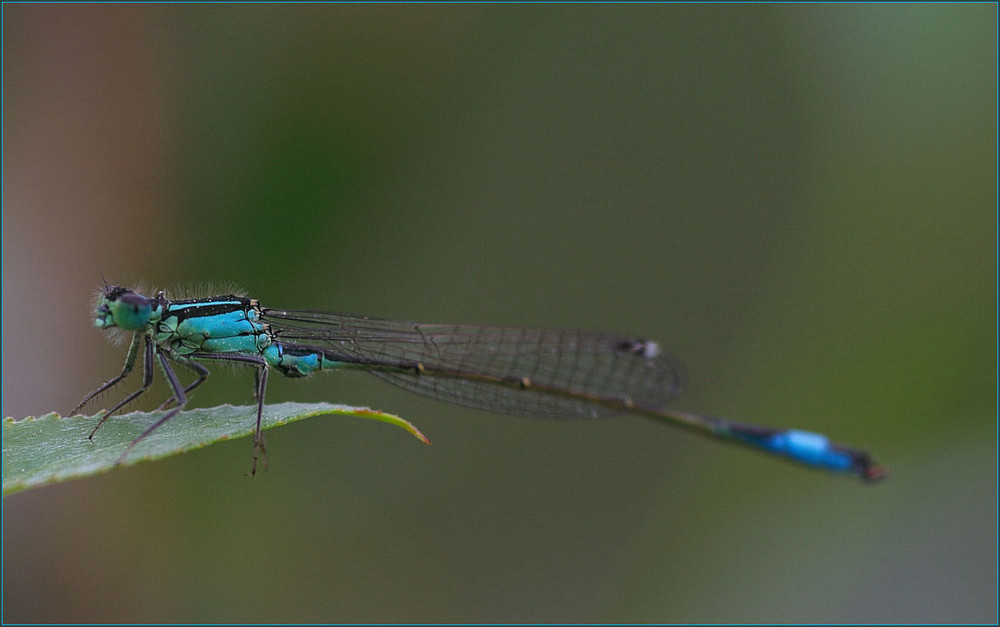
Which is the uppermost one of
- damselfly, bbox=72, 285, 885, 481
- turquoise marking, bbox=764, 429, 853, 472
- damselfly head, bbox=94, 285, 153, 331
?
damselfly head, bbox=94, 285, 153, 331

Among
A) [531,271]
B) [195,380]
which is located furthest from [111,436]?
[531,271]

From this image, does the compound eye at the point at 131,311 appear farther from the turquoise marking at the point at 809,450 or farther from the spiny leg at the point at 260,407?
the turquoise marking at the point at 809,450

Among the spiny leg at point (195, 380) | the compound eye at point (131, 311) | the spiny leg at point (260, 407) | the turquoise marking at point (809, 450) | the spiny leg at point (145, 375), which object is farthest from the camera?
the turquoise marking at point (809, 450)

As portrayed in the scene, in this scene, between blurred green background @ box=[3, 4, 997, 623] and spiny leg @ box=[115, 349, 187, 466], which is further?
blurred green background @ box=[3, 4, 997, 623]

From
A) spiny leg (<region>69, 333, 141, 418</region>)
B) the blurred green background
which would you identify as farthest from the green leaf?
the blurred green background

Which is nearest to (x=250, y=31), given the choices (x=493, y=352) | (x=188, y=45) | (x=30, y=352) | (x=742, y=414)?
(x=188, y=45)

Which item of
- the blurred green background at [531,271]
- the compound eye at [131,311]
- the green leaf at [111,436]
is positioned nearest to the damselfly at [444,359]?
the compound eye at [131,311]

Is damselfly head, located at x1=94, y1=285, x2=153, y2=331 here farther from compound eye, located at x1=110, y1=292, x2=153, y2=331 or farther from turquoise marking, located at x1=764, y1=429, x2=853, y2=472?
turquoise marking, located at x1=764, y1=429, x2=853, y2=472

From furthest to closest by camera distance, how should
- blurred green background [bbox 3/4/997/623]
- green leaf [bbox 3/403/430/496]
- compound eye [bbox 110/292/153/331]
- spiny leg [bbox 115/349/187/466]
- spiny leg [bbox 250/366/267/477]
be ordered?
blurred green background [bbox 3/4/997/623], compound eye [bbox 110/292/153/331], spiny leg [bbox 250/366/267/477], spiny leg [bbox 115/349/187/466], green leaf [bbox 3/403/430/496]
